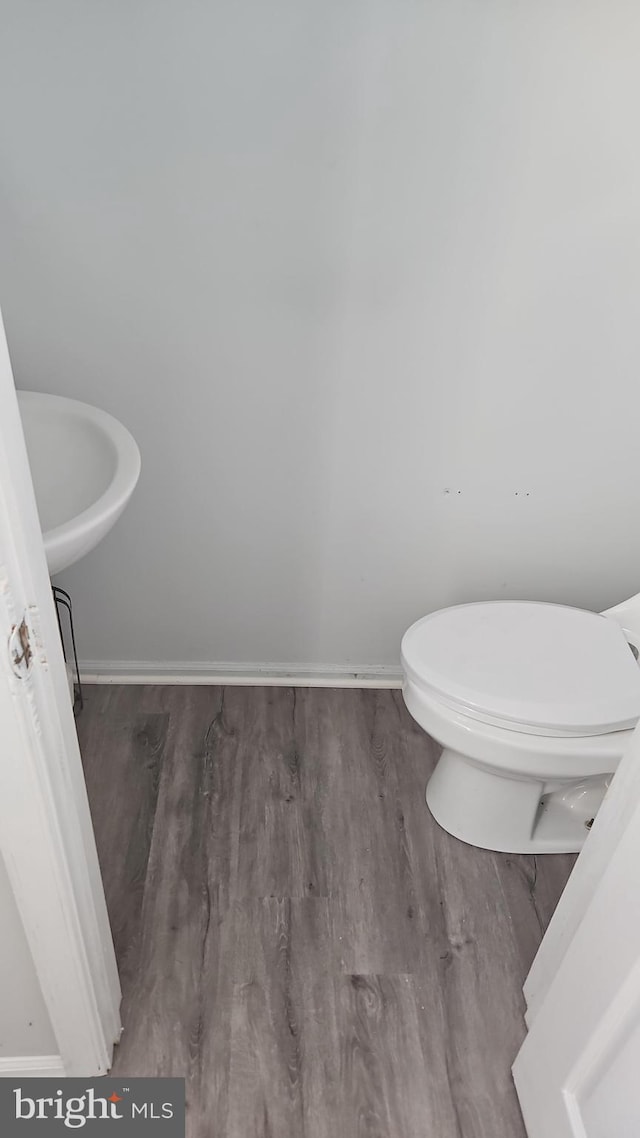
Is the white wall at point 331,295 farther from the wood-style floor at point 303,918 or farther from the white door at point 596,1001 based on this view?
the white door at point 596,1001

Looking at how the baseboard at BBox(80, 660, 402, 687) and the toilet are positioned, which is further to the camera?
the baseboard at BBox(80, 660, 402, 687)

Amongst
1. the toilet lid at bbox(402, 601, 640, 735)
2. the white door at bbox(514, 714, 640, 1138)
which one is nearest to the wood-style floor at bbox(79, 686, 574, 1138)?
the white door at bbox(514, 714, 640, 1138)

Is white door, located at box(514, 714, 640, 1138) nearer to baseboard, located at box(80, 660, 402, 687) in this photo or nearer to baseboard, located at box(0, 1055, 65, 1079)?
baseboard, located at box(0, 1055, 65, 1079)

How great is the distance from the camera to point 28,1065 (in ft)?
3.92

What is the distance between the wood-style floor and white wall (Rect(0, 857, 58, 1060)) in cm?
15

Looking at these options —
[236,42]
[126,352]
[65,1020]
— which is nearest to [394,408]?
[126,352]

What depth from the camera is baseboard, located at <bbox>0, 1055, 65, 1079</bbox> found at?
1190 millimetres

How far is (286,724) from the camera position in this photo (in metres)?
1.88

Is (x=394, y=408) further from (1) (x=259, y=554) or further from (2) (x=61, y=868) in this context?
(2) (x=61, y=868)

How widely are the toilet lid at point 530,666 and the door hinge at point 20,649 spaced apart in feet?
2.56

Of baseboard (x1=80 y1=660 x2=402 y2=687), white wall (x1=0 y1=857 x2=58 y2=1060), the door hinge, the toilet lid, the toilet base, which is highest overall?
the door hinge

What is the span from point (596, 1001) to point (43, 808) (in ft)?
2.28
